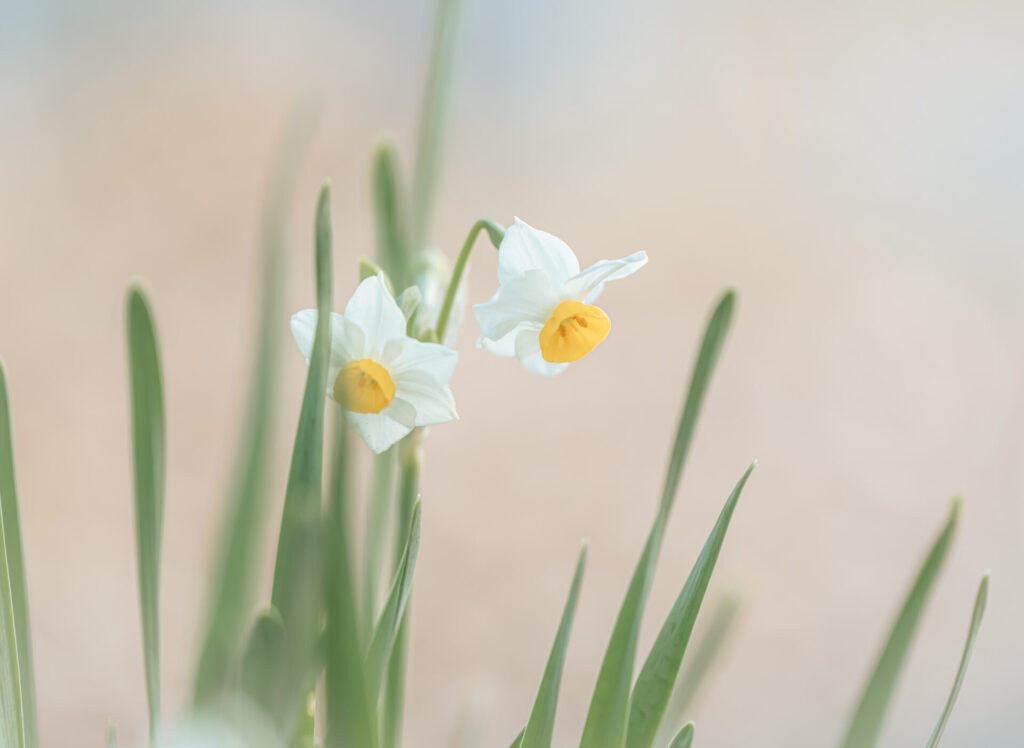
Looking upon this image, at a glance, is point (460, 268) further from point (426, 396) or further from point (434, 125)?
point (434, 125)

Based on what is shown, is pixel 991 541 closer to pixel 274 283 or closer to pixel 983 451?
pixel 983 451

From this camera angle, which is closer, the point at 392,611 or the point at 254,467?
the point at 392,611

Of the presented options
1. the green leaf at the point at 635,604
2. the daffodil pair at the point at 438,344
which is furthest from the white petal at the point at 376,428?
the green leaf at the point at 635,604

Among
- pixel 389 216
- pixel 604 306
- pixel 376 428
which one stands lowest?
pixel 376 428

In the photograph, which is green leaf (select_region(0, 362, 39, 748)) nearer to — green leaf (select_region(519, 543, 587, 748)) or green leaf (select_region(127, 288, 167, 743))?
green leaf (select_region(127, 288, 167, 743))

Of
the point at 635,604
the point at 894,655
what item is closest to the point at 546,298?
the point at 635,604

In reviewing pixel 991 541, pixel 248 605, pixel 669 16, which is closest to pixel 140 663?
pixel 248 605
